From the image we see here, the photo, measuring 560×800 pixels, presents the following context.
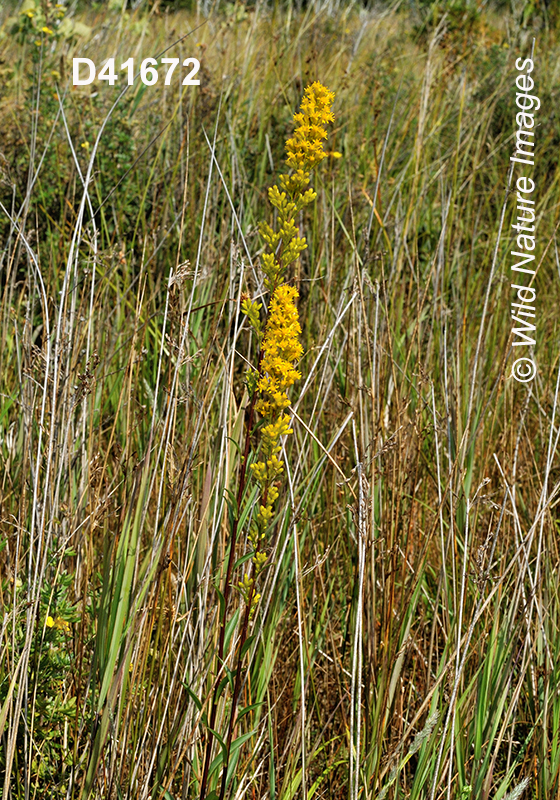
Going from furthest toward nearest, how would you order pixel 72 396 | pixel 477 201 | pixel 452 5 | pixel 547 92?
pixel 452 5 → pixel 547 92 → pixel 477 201 → pixel 72 396

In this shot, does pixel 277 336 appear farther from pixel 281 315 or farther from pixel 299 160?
pixel 299 160

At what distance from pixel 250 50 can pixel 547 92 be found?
5.00 feet

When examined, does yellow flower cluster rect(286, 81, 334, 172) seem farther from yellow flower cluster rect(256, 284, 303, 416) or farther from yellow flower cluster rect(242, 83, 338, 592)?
yellow flower cluster rect(256, 284, 303, 416)

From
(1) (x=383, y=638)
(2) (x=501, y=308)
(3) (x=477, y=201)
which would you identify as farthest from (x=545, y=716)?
(3) (x=477, y=201)

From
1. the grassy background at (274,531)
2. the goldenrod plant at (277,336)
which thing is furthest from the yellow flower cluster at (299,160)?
the grassy background at (274,531)

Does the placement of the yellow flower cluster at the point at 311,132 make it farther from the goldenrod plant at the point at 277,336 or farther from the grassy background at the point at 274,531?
the grassy background at the point at 274,531

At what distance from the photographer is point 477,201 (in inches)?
128

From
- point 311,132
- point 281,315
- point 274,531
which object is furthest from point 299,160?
point 274,531

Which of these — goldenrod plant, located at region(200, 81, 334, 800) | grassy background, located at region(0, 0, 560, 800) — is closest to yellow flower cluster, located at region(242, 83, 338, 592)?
goldenrod plant, located at region(200, 81, 334, 800)

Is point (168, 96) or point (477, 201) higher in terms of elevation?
point (168, 96)

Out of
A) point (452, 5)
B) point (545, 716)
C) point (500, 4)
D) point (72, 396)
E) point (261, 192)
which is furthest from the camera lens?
point (500, 4)

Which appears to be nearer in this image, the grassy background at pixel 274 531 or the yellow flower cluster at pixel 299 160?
the yellow flower cluster at pixel 299 160

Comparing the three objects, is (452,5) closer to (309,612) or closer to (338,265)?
(338,265)

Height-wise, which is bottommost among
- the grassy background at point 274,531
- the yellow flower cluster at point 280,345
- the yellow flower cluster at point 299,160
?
the grassy background at point 274,531
